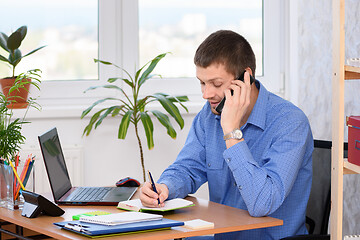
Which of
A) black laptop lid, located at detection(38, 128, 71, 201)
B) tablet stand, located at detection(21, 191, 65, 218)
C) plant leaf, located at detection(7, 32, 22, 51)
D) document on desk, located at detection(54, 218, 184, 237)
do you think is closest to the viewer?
document on desk, located at detection(54, 218, 184, 237)

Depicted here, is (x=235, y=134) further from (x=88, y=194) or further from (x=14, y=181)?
(x=14, y=181)

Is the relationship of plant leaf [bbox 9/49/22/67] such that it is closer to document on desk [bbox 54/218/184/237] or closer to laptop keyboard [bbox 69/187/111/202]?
laptop keyboard [bbox 69/187/111/202]

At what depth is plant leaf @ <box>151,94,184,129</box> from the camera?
3377mm

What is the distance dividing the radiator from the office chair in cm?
158

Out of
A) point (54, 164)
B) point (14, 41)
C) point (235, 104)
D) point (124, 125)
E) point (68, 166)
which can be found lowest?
point (68, 166)

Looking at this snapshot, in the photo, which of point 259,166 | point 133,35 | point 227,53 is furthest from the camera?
point 133,35

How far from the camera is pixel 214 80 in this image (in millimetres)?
2221

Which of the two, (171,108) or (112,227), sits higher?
(171,108)

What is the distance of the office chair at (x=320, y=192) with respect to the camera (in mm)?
2369

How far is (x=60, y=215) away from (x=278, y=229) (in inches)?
30.8

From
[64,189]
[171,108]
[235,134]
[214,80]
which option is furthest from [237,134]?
[171,108]

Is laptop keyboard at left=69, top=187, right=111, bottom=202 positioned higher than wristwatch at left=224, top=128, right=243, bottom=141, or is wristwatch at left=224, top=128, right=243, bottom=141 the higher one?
wristwatch at left=224, top=128, right=243, bottom=141

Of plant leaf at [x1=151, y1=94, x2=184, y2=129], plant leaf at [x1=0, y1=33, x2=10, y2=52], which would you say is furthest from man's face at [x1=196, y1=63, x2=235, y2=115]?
plant leaf at [x1=0, y1=33, x2=10, y2=52]

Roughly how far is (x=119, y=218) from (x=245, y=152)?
1.63 ft
